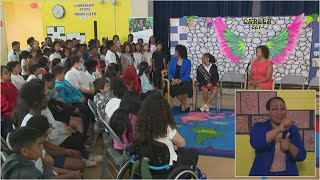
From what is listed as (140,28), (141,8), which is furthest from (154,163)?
(141,8)

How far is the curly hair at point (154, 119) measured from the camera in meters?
2.48

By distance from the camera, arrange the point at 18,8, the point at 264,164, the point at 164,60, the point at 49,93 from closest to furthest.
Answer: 1. the point at 264,164
2. the point at 49,93
3. the point at 164,60
4. the point at 18,8

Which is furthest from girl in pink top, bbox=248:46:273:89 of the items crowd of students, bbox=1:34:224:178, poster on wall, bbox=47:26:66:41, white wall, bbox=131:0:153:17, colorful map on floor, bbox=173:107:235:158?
poster on wall, bbox=47:26:66:41

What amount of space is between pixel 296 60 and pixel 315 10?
2.03m

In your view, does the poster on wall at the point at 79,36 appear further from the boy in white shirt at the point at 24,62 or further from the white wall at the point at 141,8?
the boy in white shirt at the point at 24,62

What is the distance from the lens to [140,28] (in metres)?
9.13

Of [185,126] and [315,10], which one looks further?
[315,10]

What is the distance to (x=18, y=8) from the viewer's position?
12.4 meters

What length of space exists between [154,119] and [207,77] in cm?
356

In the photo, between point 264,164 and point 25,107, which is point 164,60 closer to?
point 25,107

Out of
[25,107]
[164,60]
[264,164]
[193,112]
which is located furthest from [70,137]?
[164,60]

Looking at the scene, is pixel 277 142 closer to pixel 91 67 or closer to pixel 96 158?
pixel 96 158

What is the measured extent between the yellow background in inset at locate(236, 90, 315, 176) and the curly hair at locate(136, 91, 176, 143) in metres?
0.65

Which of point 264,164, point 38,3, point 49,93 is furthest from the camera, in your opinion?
point 38,3
